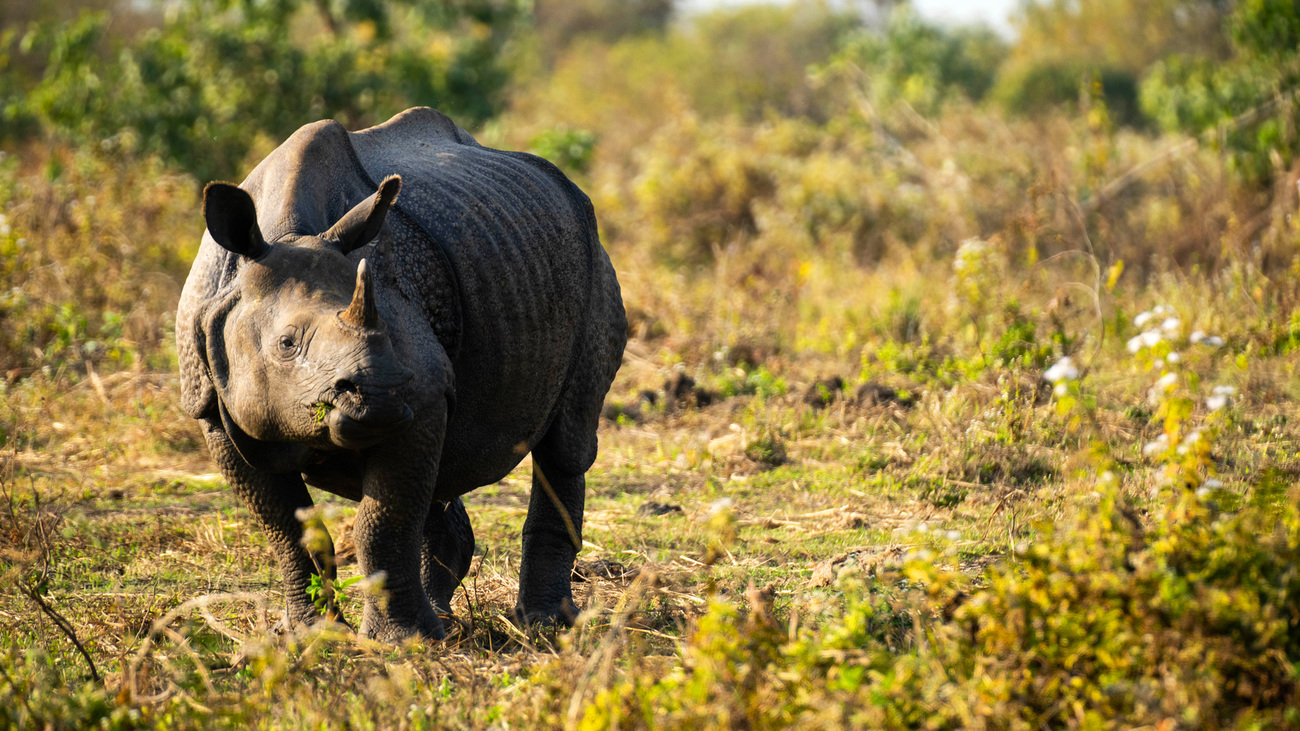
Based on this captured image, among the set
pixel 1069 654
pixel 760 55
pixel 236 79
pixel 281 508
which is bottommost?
pixel 760 55

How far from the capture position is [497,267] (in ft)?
14.3

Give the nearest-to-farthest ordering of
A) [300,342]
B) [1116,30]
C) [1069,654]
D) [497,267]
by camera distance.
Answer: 1. [1069,654]
2. [300,342]
3. [497,267]
4. [1116,30]

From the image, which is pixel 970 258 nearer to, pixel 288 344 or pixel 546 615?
pixel 546 615

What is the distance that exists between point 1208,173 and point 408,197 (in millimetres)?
10084

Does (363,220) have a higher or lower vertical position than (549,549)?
higher

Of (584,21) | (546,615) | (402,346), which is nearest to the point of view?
(402,346)

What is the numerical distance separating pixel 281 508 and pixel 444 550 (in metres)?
0.96

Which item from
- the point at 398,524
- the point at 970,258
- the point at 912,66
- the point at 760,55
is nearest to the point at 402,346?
the point at 398,524

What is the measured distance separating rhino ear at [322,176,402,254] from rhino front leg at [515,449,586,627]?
1244 millimetres

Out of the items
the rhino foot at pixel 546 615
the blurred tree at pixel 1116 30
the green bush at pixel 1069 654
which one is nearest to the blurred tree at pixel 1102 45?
the blurred tree at pixel 1116 30

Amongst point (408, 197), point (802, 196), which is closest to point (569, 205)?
point (408, 197)

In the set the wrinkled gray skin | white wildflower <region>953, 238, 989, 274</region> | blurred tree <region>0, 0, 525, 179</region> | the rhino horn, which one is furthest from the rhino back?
blurred tree <region>0, 0, 525, 179</region>

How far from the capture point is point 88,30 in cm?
1304

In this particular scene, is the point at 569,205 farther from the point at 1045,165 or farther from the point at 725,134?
the point at 725,134
